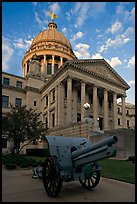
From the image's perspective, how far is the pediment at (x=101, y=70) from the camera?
42.3 meters

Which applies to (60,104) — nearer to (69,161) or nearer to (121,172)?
(121,172)

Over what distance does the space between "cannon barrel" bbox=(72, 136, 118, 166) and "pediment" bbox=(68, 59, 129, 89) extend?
1378 inches

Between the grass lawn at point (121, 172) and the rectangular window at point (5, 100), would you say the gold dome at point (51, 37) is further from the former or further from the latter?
the grass lawn at point (121, 172)

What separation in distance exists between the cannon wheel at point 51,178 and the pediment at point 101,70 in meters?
35.1

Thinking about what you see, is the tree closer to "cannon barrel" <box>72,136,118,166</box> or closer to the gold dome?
"cannon barrel" <box>72,136,118,166</box>

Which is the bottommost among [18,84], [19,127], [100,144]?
[100,144]

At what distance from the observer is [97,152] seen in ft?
19.0

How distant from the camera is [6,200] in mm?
5781

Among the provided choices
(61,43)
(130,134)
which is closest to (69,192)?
(130,134)

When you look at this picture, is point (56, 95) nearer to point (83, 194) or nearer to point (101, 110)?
point (101, 110)

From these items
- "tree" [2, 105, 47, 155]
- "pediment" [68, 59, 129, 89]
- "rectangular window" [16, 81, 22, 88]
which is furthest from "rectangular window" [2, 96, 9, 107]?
"tree" [2, 105, 47, 155]

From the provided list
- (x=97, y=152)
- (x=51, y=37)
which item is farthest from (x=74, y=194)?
(x=51, y=37)

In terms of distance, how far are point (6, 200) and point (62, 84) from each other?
120 feet

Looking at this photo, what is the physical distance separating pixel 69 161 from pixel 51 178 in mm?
909
